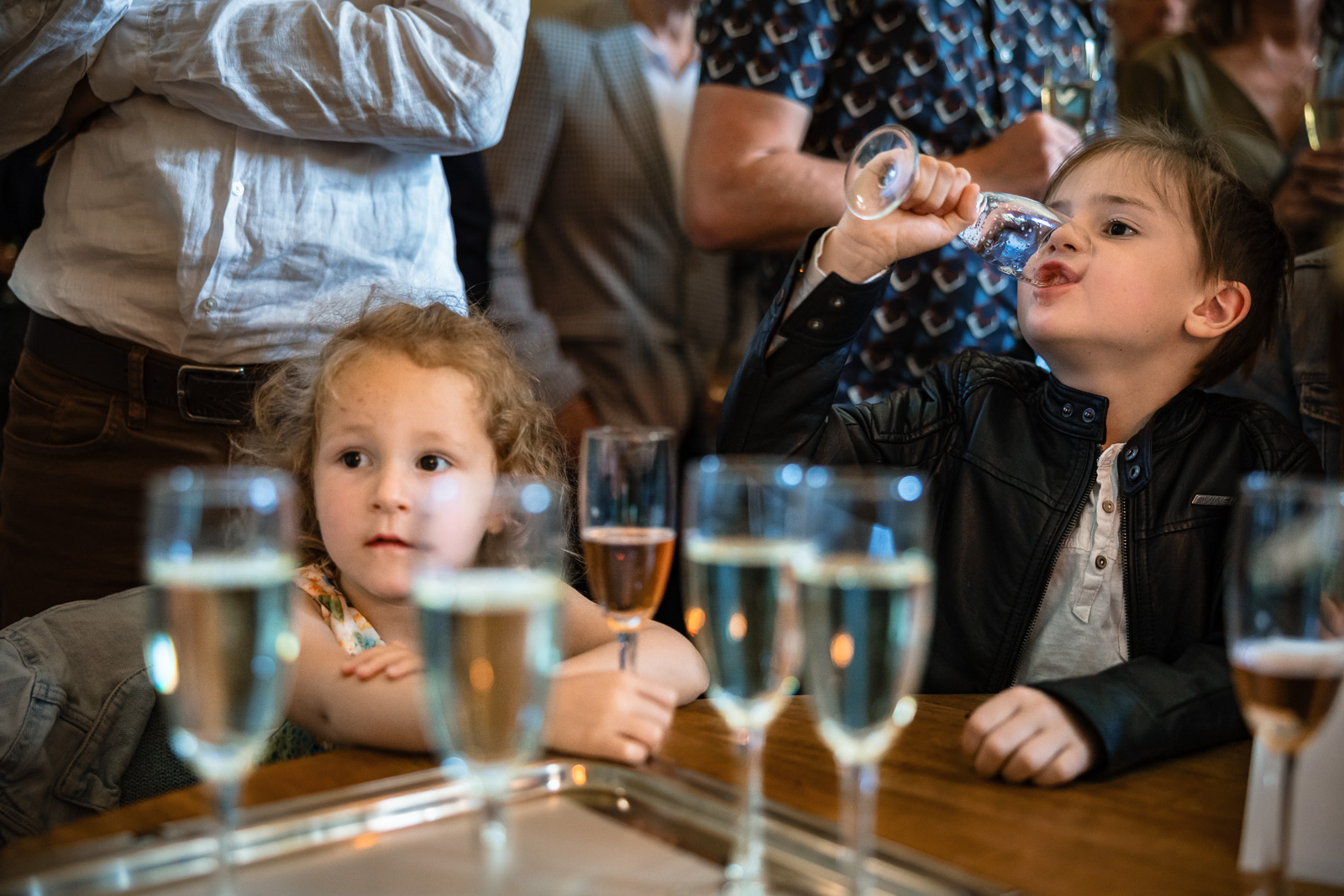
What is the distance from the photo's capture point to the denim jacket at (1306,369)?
1738 millimetres

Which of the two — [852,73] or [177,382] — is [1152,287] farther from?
[177,382]

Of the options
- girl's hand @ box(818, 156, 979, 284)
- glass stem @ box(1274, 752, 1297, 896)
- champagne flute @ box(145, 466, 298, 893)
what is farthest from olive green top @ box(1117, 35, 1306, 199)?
champagne flute @ box(145, 466, 298, 893)

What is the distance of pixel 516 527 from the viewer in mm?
711

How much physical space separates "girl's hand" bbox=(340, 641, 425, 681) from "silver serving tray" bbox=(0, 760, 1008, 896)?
0.19 meters

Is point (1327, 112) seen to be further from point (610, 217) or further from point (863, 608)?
point (610, 217)

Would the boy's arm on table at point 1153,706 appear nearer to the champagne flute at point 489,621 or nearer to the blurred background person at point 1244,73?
the champagne flute at point 489,621

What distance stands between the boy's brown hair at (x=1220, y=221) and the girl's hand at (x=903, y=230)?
1.07ft

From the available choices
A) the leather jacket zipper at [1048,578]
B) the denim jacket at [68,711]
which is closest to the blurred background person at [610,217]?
the leather jacket zipper at [1048,578]

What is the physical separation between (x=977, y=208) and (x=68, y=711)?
1128mm

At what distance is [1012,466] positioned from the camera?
154 cm

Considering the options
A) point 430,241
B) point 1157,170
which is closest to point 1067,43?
point 1157,170

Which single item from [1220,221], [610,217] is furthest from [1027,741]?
[610,217]

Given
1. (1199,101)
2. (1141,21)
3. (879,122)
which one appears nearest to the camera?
(879,122)

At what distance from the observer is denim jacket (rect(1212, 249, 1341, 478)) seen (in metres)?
1.74
